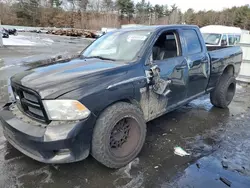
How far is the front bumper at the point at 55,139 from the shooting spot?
225 cm

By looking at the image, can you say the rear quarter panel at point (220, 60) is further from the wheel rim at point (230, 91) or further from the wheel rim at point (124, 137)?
the wheel rim at point (124, 137)

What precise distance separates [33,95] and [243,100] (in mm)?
5646

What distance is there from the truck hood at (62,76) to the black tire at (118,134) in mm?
472

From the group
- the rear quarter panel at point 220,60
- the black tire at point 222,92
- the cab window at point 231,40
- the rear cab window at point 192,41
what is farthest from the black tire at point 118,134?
the cab window at point 231,40

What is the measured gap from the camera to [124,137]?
295cm

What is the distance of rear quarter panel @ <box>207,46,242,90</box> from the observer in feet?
14.8

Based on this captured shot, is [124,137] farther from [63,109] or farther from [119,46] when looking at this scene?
[119,46]

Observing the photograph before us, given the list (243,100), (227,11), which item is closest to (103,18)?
(227,11)

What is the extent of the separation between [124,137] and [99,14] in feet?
239

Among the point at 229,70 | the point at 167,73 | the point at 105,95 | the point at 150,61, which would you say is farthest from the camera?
the point at 229,70

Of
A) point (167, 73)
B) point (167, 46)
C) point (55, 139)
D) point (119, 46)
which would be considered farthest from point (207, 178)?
point (119, 46)

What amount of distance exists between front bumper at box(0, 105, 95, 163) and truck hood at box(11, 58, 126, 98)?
379 mm

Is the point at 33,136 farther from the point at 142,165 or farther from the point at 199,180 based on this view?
the point at 199,180

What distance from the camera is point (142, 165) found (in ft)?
9.63
